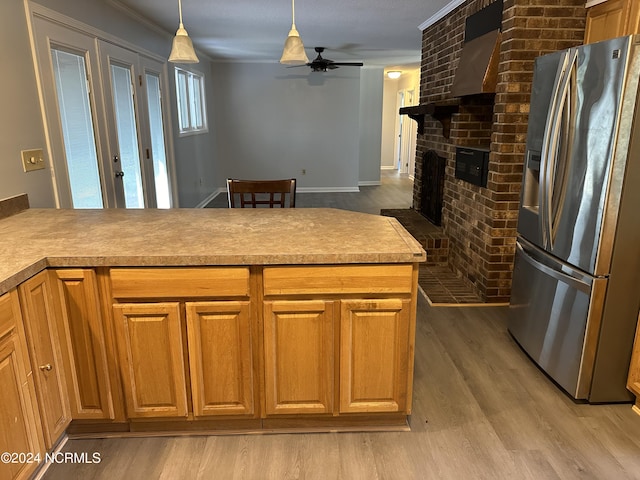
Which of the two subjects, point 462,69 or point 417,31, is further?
point 417,31

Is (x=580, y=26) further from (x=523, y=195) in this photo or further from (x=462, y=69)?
(x=523, y=195)

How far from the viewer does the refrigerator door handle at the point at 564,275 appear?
2.13 meters

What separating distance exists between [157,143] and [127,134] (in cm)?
96

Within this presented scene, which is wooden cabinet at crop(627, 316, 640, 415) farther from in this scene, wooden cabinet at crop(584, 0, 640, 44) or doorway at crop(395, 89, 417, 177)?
doorway at crop(395, 89, 417, 177)

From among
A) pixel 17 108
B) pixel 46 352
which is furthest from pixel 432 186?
pixel 46 352

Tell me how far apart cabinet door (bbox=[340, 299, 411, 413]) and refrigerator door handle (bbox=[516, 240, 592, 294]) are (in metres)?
0.92

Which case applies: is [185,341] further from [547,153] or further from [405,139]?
[405,139]

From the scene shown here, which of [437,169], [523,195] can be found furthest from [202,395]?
[437,169]

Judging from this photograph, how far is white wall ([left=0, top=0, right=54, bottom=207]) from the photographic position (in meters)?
2.40

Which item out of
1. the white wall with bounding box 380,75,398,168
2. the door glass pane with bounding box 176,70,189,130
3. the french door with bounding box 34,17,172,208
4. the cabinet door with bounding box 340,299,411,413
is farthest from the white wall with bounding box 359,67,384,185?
the cabinet door with bounding box 340,299,411,413

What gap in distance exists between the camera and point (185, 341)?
1.87 meters

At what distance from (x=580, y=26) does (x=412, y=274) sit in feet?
7.69

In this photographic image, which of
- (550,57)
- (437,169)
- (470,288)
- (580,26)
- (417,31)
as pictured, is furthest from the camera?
(417,31)

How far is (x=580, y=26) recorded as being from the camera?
2977 mm
